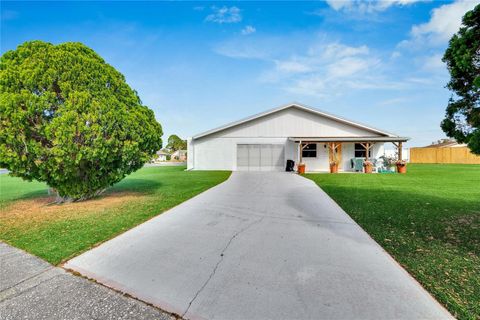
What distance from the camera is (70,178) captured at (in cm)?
678

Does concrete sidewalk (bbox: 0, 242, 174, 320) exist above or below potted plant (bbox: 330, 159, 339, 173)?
below

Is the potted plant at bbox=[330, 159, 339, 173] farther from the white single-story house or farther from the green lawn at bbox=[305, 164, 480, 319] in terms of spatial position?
the green lawn at bbox=[305, 164, 480, 319]

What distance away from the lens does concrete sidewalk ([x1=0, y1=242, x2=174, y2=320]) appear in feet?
6.93

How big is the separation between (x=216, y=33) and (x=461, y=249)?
42.0ft

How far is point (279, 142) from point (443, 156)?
24.6 m

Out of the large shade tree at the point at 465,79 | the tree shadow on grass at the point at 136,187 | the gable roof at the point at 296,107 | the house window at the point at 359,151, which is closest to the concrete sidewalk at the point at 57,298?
the large shade tree at the point at 465,79

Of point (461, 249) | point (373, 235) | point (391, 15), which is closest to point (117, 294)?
point (373, 235)

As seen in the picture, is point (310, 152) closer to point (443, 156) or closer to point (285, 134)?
point (285, 134)

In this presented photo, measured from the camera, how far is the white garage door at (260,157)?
1923 cm

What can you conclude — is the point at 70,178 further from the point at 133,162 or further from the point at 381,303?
the point at 381,303

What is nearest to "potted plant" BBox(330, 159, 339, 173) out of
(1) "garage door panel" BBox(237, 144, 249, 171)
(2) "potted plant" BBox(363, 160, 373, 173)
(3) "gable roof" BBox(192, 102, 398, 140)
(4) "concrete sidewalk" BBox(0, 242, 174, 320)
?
(2) "potted plant" BBox(363, 160, 373, 173)

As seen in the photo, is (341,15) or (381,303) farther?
(341,15)

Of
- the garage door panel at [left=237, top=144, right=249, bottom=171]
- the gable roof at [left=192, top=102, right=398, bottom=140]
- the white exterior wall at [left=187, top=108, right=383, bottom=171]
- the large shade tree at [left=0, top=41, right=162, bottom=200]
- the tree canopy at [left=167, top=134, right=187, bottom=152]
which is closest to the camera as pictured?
the large shade tree at [left=0, top=41, right=162, bottom=200]

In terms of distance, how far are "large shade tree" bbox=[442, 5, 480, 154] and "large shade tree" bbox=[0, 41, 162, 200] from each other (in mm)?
7708
